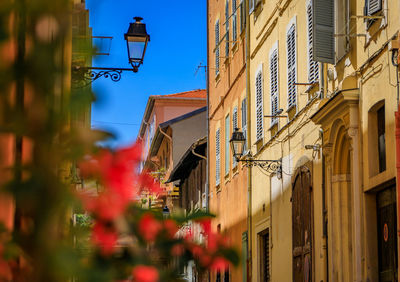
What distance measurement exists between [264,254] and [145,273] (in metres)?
19.4

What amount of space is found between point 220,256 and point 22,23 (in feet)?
2.28

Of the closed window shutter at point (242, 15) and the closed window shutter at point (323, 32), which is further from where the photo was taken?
the closed window shutter at point (242, 15)

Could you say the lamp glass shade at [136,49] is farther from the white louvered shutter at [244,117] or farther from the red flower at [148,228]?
the red flower at [148,228]

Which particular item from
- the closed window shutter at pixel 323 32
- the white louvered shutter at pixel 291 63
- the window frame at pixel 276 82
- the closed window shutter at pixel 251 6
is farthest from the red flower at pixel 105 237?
the closed window shutter at pixel 251 6

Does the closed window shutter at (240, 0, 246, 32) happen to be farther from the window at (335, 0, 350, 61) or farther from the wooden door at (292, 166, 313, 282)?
the window at (335, 0, 350, 61)

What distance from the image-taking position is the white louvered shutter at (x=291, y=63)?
1678 cm

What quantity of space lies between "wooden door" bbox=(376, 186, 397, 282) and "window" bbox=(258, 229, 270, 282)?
839 cm

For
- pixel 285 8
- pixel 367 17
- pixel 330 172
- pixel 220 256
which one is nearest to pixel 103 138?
pixel 220 256

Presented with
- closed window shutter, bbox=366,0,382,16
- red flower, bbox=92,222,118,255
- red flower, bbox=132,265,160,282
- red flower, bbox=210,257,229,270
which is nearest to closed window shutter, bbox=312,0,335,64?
closed window shutter, bbox=366,0,382,16

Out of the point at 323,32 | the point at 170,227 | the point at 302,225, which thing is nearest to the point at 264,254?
the point at 302,225

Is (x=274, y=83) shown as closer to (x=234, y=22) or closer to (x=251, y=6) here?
(x=251, y=6)

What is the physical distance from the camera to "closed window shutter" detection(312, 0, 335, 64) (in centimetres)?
1370

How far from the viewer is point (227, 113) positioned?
1025 inches

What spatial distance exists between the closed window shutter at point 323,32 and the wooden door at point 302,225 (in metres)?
2.64
